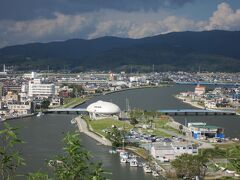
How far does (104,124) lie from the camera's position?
43.7 ft

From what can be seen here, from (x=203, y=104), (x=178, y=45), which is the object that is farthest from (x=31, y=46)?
(x=203, y=104)

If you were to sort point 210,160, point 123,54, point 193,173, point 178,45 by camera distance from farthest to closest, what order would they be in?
point 178,45 < point 123,54 < point 210,160 < point 193,173

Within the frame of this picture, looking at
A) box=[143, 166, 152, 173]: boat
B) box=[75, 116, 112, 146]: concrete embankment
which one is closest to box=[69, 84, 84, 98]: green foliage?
box=[75, 116, 112, 146]: concrete embankment

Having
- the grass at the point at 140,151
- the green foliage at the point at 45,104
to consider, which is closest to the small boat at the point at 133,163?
the grass at the point at 140,151

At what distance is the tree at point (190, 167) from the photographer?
22.6 ft

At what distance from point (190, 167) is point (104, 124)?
656 cm

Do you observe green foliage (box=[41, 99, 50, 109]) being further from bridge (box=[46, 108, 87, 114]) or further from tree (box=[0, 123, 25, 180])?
tree (box=[0, 123, 25, 180])

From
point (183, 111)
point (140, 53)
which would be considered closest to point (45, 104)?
point (183, 111)

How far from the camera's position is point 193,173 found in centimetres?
689

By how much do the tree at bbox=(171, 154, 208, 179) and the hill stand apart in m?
46.2

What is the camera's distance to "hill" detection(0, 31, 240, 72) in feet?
187

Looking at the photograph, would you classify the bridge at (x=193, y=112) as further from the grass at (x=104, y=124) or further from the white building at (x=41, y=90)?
the white building at (x=41, y=90)

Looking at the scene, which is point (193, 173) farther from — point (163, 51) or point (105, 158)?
point (163, 51)

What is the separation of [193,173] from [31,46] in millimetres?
81257
